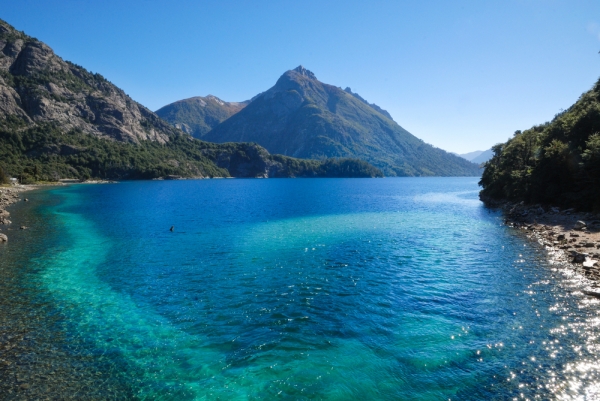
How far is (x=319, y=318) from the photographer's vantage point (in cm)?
1947

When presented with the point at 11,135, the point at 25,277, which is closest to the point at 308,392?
the point at 25,277

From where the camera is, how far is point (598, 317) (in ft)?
60.4

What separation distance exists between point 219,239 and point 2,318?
24949 mm

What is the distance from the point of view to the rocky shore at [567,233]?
26734 mm

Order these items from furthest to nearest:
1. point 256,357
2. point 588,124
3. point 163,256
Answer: point 588,124, point 163,256, point 256,357

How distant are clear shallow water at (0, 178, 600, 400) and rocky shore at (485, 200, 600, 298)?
215 cm

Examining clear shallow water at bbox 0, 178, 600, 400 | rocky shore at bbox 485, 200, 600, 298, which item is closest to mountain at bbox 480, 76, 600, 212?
rocky shore at bbox 485, 200, 600, 298

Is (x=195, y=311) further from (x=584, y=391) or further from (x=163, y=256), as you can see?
(x=584, y=391)

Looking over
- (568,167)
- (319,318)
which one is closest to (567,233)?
(568,167)

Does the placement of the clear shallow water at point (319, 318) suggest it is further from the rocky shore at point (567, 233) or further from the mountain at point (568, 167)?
the mountain at point (568, 167)

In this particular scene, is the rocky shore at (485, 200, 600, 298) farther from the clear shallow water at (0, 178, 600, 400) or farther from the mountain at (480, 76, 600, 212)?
the mountain at (480, 76, 600, 212)

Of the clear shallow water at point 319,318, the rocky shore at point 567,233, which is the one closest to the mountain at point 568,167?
the rocky shore at point 567,233

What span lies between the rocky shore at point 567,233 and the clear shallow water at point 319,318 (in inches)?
84.8

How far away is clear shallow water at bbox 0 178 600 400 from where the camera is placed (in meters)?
13.4
